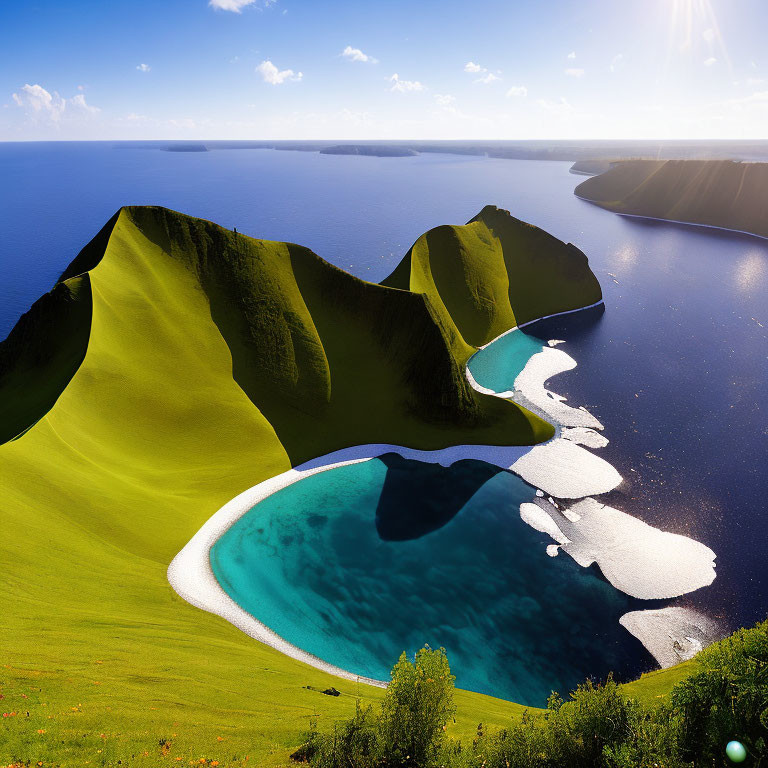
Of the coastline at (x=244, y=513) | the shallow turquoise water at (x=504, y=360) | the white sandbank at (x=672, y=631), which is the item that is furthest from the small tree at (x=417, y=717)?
the shallow turquoise water at (x=504, y=360)

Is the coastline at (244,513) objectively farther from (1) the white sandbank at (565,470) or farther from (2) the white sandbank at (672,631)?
(2) the white sandbank at (672,631)

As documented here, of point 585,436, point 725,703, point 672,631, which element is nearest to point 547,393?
point 585,436

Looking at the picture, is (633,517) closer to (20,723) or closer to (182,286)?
(20,723)

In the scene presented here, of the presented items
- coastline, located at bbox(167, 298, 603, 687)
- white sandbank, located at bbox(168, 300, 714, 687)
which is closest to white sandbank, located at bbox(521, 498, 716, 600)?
white sandbank, located at bbox(168, 300, 714, 687)

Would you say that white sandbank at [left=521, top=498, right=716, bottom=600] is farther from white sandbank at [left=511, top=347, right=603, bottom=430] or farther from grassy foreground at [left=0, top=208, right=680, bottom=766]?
white sandbank at [left=511, top=347, right=603, bottom=430]

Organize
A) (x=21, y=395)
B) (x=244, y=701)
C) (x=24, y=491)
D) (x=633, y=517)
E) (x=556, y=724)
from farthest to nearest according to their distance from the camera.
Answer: (x=21, y=395) < (x=633, y=517) < (x=24, y=491) < (x=244, y=701) < (x=556, y=724)

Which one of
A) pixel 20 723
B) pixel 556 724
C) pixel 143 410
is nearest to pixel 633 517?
pixel 556 724
